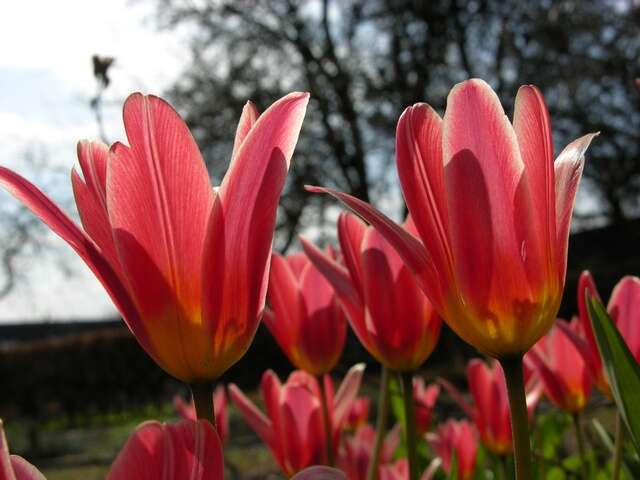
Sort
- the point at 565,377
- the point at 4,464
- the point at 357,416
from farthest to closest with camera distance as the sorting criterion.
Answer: the point at 357,416 → the point at 565,377 → the point at 4,464

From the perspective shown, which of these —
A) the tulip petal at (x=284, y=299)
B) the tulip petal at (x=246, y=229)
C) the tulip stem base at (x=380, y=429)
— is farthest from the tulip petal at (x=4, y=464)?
the tulip petal at (x=284, y=299)

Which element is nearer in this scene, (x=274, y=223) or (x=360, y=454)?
(x=274, y=223)

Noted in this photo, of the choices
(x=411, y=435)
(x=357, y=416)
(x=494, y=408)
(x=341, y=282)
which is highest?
(x=341, y=282)

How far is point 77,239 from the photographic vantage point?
1.50ft

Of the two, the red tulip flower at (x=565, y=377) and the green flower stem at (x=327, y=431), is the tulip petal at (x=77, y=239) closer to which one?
the green flower stem at (x=327, y=431)

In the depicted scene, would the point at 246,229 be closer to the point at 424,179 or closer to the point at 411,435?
the point at 424,179

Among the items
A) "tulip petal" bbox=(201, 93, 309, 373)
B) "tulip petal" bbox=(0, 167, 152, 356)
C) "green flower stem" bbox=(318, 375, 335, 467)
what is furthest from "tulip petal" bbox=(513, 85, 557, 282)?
"green flower stem" bbox=(318, 375, 335, 467)

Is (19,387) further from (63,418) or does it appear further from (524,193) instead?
(524,193)

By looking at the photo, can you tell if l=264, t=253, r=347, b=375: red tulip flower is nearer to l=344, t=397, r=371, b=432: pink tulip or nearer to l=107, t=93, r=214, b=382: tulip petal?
l=107, t=93, r=214, b=382: tulip petal

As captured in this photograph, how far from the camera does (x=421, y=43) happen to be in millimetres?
11258

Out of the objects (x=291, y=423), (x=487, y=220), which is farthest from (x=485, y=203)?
(x=291, y=423)

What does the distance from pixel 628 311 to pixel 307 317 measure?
36 cm

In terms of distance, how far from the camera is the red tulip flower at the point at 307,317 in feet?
3.00

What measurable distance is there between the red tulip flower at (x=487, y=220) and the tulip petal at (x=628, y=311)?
0.28m
